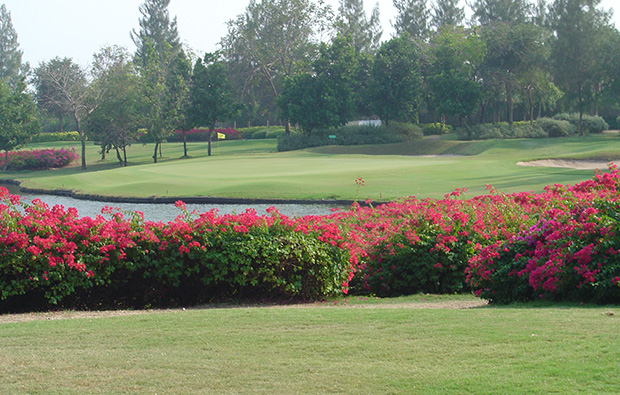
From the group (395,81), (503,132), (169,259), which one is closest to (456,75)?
(395,81)

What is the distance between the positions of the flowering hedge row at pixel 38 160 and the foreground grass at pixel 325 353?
→ 51986 mm

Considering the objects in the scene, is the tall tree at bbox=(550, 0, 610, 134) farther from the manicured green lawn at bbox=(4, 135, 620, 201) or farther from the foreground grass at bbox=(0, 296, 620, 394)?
the foreground grass at bbox=(0, 296, 620, 394)

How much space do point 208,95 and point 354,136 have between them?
45.5 feet

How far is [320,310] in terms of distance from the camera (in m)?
8.44

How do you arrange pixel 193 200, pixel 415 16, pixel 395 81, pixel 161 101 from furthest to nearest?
pixel 415 16 → pixel 395 81 → pixel 161 101 → pixel 193 200

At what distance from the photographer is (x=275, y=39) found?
75.4 m

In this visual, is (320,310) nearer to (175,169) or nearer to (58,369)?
(58,369)

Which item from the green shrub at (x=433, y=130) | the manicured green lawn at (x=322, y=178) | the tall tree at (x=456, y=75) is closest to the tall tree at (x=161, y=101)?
the manicured green lawn at (x=322, y=178)

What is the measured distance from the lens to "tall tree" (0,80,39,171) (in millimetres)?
53781

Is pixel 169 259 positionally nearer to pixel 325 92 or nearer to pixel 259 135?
pixel 325 92

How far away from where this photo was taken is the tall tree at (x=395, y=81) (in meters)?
63.4

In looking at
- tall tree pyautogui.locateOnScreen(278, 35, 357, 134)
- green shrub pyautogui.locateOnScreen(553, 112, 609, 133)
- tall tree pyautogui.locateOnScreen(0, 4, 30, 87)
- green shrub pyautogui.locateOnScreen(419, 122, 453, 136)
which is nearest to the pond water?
tall tree pyautogui.locateOnScreen(278, 35, 357, 134)

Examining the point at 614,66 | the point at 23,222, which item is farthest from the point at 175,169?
the point at 614,66

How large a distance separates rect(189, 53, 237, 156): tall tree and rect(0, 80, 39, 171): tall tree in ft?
43.0
